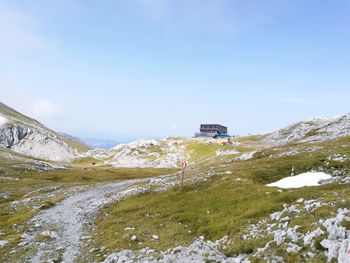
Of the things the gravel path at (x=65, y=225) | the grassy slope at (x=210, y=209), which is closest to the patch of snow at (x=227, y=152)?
the gravel path at (x=65, y=225)

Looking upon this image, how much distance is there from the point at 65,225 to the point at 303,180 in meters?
31.8

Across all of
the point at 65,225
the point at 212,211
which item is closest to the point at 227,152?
the point at 65,225

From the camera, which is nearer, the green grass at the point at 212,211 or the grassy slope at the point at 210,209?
the green grass at the point at 212,211

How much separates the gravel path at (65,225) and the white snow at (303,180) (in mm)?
26223

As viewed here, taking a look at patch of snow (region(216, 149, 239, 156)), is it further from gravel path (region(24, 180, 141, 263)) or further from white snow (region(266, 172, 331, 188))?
white snow (region(266, 172, 331, 188))

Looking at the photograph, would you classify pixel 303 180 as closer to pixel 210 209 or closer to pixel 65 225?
pixel 210 209

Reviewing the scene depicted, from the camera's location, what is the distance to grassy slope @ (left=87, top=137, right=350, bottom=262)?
92.7ft

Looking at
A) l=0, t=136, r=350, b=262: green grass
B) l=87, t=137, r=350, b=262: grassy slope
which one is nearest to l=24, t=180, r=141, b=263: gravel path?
l=0, t=136, r=350, b=262: green grass

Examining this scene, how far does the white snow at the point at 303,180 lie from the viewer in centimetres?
4088

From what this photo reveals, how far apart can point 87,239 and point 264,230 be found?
18969 mm

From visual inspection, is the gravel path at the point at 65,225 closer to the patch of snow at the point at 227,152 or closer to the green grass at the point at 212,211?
the green grass at the point at 212,211

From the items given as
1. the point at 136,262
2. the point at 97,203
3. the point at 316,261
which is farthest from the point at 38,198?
the point at 316,261

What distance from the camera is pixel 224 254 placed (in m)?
22.5

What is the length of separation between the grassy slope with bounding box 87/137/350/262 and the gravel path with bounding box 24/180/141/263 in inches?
100
